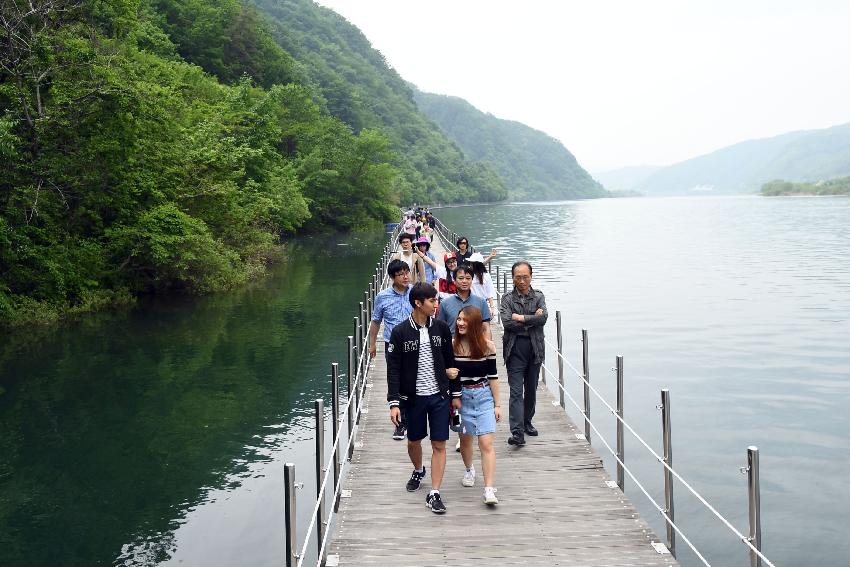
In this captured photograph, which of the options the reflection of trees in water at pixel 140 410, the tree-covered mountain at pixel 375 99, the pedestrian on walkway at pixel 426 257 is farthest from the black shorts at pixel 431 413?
the tree-covered mountain at pixel 375 99

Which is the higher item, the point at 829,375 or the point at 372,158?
the point at 372,158

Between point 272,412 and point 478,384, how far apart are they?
896 cm

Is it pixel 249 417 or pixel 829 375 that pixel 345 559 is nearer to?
pixel 249 417

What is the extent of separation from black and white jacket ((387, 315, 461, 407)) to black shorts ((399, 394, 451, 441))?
70 mm

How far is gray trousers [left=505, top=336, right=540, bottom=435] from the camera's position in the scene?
28.7 feet

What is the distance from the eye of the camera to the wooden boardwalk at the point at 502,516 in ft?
21.1

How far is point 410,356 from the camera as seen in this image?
6.82 m

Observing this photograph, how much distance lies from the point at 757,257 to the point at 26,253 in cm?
4034

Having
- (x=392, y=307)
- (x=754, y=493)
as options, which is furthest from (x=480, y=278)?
(x=754, y=493)

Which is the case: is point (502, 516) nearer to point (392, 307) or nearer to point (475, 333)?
point (475, 333)

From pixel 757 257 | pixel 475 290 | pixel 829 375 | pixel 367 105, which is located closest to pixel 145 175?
pixel 475 290

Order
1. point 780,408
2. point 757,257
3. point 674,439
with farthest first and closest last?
point 757,257
point 780,408
point 674,439

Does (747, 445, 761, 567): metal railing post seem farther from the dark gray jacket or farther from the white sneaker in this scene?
the dark gray jacket

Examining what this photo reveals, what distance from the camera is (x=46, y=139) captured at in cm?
2205
